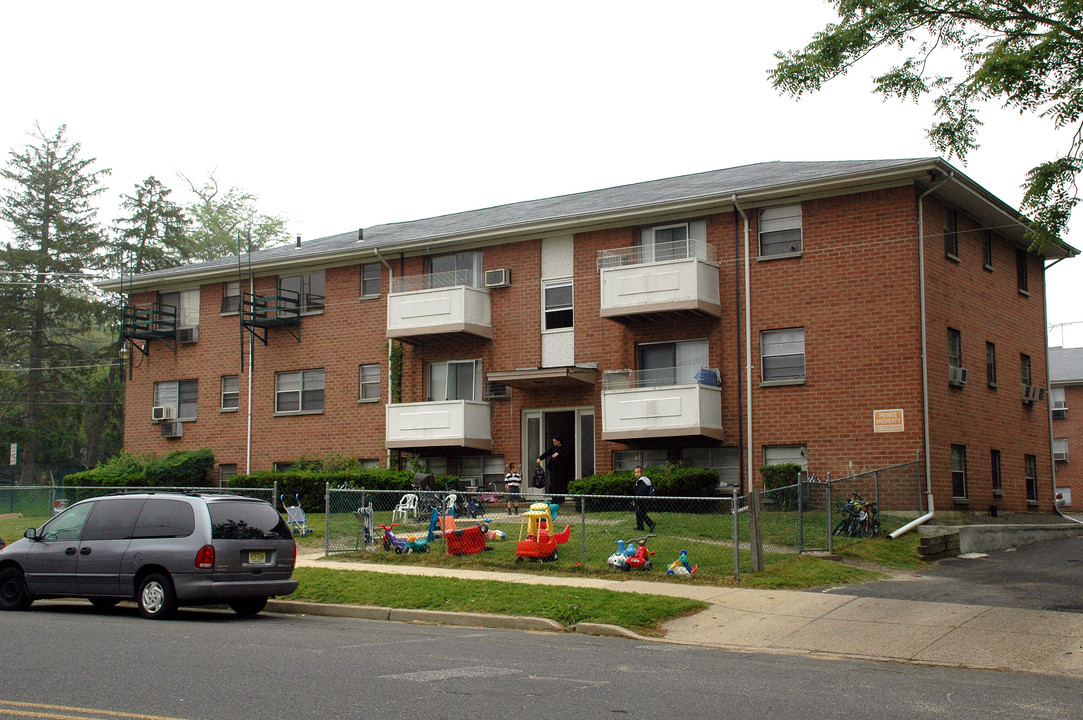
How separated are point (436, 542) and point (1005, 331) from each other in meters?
17.6

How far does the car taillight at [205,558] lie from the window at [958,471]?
58.3ft

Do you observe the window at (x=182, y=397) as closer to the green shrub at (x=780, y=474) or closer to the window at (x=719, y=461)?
Answer: the window at (x=719, y=461)

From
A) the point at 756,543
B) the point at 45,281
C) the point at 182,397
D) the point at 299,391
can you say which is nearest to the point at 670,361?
the point at 756,543

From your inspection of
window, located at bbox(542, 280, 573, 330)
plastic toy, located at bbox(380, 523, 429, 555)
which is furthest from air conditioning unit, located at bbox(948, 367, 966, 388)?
plastic toy, located at bbox(380, 523, 429, 555)

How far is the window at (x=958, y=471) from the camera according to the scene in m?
24.9

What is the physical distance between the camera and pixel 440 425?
2886 cm

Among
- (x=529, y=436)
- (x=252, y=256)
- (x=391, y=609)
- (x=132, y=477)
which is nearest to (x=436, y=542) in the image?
(x=391, y=609)

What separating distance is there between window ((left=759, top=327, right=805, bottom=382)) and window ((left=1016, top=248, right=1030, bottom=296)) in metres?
8.32

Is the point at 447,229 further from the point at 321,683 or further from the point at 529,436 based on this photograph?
the point at 321,683

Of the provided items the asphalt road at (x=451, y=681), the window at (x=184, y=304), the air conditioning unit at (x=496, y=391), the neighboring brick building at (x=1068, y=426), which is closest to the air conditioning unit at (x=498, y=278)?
the air conditioning unit at (x=496, y=391)

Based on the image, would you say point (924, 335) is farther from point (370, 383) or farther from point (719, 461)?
point (370, 383)

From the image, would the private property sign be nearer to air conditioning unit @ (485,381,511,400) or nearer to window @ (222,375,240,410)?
air conditioning unit @ (485,381,511,400)

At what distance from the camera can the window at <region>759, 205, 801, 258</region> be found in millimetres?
25656

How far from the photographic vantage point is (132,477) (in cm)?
3200
